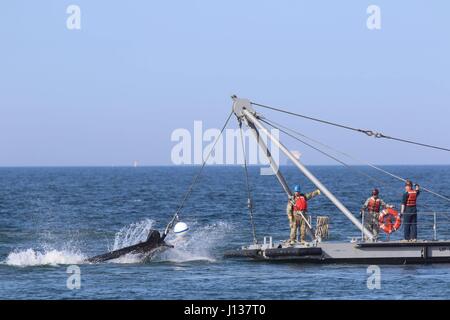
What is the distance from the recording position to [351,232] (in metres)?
49.6

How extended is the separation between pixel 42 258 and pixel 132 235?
1205cm

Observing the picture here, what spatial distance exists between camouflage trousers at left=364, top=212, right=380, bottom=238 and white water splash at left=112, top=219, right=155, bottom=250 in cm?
894

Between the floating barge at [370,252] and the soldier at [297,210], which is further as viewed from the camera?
the soldier at [297,210]

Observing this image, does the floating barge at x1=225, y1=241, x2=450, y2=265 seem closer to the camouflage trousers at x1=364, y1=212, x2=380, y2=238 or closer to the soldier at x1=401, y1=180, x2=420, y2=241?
the soldier at x1=401, y1=180, x2=420, y2=241

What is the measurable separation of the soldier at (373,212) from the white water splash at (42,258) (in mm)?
10281

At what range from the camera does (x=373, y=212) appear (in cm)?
3544

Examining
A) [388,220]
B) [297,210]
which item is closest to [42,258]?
[297,210]

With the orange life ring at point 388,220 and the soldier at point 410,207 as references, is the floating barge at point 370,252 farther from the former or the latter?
the soldier at point 410,207

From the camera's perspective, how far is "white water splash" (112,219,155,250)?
43.3 meters

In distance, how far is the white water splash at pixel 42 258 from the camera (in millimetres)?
37000

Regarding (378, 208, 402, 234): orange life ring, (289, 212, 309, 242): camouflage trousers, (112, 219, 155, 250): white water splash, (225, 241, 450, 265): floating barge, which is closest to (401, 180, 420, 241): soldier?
(378, 208, 402, 234): orange life ring

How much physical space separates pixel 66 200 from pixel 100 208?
48.3 feet

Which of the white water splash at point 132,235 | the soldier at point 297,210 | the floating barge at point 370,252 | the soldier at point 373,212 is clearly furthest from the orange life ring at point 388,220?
the white water splash at point 132,235
